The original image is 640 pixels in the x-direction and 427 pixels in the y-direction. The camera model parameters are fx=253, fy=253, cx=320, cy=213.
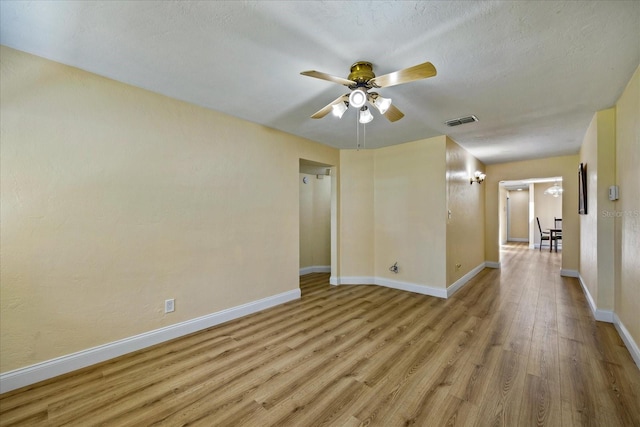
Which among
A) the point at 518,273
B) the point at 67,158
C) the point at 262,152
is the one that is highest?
the point at 262,152

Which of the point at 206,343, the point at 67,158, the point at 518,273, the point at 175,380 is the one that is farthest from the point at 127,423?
the point at 518,273

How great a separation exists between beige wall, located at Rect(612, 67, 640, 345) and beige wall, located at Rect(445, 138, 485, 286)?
1714mm

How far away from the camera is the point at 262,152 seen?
343cm

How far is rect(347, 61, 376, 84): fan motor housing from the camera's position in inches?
75.9

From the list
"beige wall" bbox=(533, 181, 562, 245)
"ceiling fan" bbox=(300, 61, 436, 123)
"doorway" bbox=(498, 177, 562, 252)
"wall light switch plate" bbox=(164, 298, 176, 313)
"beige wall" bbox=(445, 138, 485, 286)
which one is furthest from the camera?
"beige wall" bbox=(533, 181, 562, 245)

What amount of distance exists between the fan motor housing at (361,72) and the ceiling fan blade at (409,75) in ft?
0.20

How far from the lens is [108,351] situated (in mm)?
2213

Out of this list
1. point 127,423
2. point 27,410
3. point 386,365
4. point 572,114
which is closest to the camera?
point 127,423

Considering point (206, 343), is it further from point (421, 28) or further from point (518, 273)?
point (518, 273)

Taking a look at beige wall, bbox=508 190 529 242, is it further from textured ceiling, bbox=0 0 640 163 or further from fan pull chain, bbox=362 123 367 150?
fan pull chain, bbox=362 123 367 150

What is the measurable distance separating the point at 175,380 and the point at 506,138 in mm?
5128

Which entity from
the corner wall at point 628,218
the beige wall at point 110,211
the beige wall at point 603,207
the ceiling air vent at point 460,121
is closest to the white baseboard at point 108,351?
the beige wall at point 110,211

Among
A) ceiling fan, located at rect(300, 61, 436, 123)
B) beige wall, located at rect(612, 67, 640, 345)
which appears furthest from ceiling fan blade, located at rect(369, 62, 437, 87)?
beige wall, located at rect(612, 67, 640, 345)

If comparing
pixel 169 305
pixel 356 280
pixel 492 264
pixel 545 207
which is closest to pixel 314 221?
pixel 356 280
